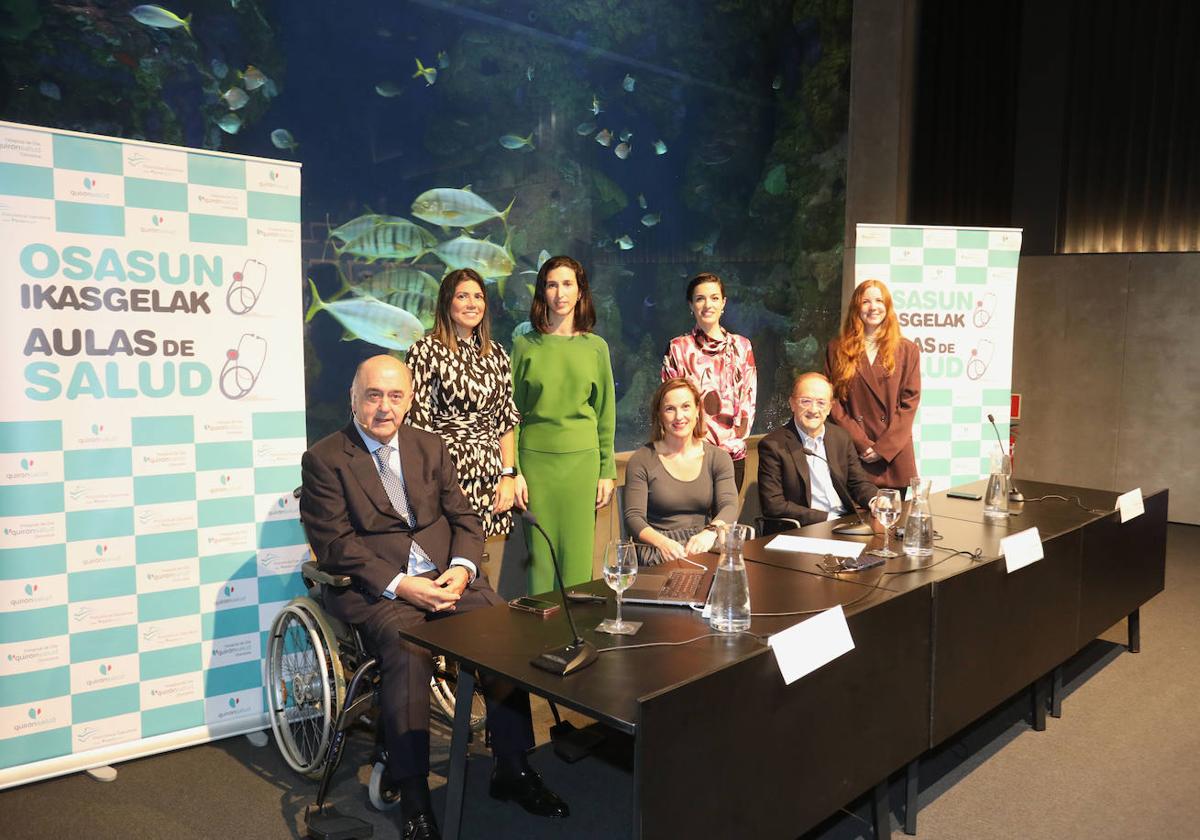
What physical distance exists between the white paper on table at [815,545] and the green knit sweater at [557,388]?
97 centimetres

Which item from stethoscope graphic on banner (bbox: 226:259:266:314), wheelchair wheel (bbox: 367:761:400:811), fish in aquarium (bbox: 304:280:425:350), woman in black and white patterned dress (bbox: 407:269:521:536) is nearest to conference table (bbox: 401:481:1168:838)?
wheelchair wheel (bbox: 367:761:400:811)

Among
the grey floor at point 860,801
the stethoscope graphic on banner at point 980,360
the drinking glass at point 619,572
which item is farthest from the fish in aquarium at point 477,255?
the drinking glass at point 619,572

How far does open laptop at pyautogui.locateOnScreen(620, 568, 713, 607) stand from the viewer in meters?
2.07

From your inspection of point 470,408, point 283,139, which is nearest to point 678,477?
point 470,408

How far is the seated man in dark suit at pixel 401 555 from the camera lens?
229 cm

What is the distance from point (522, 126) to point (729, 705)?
5.12 metres

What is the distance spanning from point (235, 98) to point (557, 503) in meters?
3.16

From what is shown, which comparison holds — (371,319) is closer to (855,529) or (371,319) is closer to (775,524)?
(775,524)

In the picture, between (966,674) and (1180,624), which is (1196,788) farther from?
(1180,624)

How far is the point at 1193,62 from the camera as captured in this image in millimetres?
6160

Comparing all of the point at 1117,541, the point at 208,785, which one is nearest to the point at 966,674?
the point at 1117,541

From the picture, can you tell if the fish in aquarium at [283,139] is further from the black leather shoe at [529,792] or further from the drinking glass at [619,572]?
the drinking glass at [619,572]

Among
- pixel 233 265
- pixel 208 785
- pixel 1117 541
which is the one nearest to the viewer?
pixel 208 785

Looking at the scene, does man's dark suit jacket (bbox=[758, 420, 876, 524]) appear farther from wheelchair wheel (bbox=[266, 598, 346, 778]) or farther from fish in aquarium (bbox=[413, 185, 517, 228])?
fish in aquarium (bbox=[413, 185, 517, 228])
